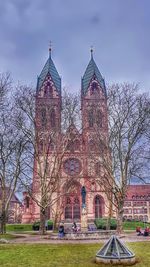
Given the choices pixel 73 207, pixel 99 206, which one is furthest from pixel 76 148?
pixel 99 206

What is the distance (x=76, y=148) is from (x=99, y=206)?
1212cm

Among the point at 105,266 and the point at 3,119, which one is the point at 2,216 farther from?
the point at 105,266

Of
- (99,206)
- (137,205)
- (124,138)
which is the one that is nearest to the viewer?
(124,138)

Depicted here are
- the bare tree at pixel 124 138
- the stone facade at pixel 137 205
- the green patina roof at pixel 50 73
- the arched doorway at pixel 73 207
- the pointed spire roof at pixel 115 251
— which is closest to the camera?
the pointed spire roof at pixel 115 251

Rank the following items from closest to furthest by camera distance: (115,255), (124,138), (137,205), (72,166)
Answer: (115,255), (124,138), (72,166), (137,205)

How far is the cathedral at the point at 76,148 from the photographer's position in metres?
30.3

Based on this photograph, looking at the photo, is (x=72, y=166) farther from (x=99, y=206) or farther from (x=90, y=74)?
(x=90, y=74)

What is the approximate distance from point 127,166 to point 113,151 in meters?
2.25

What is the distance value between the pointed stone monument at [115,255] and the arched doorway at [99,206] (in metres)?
45.6

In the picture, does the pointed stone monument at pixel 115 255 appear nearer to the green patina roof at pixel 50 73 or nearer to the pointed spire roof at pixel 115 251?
the pointed spire roof at pixel 115 251

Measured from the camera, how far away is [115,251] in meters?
10.7

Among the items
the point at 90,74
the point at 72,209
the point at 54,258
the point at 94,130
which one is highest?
the point at 90,74

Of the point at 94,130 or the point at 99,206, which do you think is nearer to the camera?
the point at 94,130

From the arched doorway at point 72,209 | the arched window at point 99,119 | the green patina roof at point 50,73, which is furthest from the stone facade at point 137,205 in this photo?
the arched window at point 99,119
